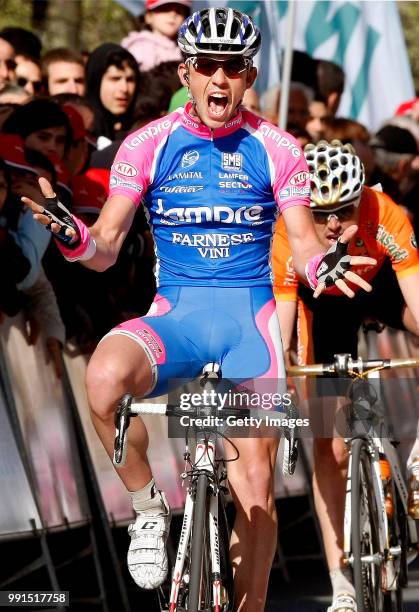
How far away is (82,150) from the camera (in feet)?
28.8

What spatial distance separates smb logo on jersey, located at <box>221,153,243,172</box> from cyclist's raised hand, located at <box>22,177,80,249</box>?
106 centimetres

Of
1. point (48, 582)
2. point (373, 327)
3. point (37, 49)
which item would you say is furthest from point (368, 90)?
point (48, 582)

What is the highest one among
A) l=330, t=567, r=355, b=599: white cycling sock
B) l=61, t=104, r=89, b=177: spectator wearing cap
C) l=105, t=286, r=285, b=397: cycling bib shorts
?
l=61, t=104, r=89, b=177: spectator wearing cap

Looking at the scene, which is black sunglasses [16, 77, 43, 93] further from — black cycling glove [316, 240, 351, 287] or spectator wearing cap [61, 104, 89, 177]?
black cycling glove [316, 240, 351, 287]

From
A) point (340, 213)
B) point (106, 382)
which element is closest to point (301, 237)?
point (106, 382)

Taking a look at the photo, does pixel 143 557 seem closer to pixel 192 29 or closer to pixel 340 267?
pixel 340 267

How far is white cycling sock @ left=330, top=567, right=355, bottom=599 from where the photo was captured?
7.55m

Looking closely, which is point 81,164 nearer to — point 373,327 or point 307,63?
point 373,327

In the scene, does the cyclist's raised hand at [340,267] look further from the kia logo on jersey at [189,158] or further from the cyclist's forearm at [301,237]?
the kia logo on jersey at [189,158]

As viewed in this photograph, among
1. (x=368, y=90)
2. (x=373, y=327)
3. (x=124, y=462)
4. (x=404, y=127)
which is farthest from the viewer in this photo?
(x=368, y=90)

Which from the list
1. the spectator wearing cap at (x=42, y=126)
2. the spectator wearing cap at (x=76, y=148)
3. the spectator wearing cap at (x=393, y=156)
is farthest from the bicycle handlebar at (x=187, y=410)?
the spectator wearing cap at (x=393, y=156)

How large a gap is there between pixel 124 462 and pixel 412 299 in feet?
8.78

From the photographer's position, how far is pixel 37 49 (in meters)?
10.6

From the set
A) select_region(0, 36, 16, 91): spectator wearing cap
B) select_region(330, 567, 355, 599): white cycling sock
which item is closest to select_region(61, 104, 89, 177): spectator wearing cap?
select_region(0, 36, 16, 91): spectator wearing cap
